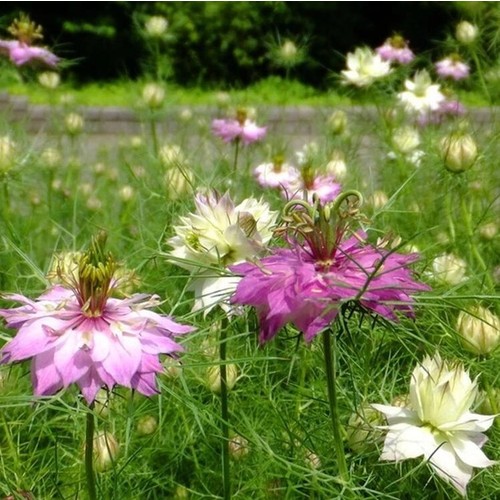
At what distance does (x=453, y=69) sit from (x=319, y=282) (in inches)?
83.6

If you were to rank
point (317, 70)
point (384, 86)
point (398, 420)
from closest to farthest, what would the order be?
point (398, 420) → point (384, 86) → point (317, 70)

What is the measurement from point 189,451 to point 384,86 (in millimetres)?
1526

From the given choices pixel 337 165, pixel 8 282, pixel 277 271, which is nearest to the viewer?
pixel 277 271

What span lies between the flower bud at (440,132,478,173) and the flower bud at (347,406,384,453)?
0.57m

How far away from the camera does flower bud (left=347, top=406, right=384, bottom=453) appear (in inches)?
35.4

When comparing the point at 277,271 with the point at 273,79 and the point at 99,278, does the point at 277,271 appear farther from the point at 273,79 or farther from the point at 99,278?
the point at 273,79

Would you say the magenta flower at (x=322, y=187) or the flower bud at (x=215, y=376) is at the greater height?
the flower bud at (x=215, y=376)

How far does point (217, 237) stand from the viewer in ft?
3.04

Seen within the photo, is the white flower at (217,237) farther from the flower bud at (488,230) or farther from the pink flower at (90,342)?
the flower bud at (488,230)

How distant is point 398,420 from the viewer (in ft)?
2.72

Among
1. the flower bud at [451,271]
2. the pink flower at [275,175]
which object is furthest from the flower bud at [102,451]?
the pink flower at [275,175]

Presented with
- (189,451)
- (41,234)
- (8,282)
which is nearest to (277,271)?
(189,451)

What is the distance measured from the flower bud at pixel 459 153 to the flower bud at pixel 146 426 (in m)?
0.59

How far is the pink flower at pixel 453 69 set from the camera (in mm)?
2646
